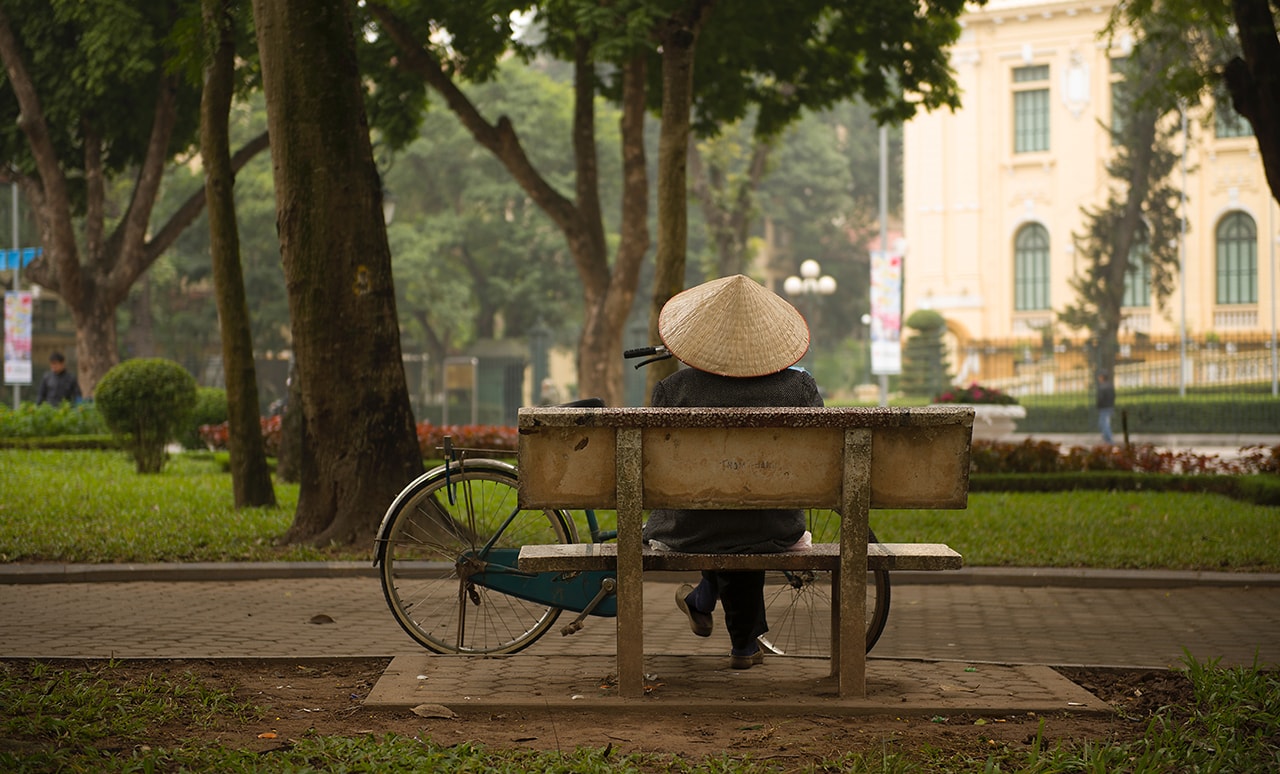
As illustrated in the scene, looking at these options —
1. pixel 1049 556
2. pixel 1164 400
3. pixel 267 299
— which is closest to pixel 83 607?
pixel 1049 556

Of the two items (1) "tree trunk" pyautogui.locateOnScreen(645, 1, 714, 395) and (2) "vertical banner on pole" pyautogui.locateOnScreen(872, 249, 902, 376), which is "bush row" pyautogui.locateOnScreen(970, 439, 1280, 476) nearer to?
(1) "tree trunk" pyautogui.locateOnScreen(645, 1, 714, 395)

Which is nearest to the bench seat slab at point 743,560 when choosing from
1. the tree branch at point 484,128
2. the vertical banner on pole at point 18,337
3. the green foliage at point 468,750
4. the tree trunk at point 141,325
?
the green foliage at point 468,750

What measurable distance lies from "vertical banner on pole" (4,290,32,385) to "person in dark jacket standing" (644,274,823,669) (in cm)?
2515

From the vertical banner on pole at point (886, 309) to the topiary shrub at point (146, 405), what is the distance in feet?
37.7

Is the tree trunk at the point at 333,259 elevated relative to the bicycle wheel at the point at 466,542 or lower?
elevated

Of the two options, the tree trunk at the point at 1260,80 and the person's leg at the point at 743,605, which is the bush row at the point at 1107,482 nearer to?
the tree trunk at the point at 1260,80

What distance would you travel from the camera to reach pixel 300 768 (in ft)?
13.5

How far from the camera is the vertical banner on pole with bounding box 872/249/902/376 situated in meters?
24.2

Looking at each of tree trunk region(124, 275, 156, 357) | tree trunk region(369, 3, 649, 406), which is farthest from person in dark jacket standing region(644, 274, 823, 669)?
tree trunk region(124, 275, 156, 357)

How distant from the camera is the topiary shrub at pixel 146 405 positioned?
17.3m

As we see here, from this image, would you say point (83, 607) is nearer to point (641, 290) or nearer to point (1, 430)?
point (1, 430)

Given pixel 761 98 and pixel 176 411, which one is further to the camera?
pixel 761 98

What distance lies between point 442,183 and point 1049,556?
144 ft

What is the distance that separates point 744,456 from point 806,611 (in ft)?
4.55
